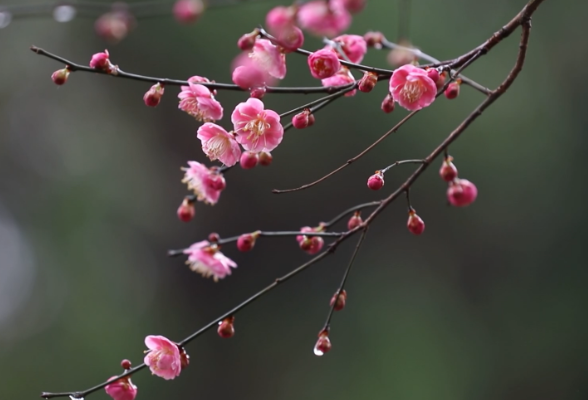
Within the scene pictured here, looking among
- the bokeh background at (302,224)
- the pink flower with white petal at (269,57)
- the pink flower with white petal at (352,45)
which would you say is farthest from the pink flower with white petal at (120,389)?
the bokeh background at (302,224)

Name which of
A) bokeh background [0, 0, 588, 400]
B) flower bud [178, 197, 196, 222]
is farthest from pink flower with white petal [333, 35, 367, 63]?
bokeh background [0, 0, 588, 400]

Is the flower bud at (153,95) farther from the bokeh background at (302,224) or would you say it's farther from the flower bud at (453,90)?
the bokeh background at (302,224)

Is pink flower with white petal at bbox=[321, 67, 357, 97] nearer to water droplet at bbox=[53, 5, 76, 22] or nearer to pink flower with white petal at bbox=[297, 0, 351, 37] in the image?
pink flower with white petal at bbox=[297, 0, 351, 37]

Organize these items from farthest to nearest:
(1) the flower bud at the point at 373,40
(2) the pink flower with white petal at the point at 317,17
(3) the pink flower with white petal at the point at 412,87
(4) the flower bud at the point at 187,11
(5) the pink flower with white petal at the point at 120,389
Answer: (4) the flower bud at the point at 187,11 < (1) the flower bud at the point at 373,40 < (5) the pink flower with white petal at the point at 120,389 < (3) the pink flower with white petal at the point at 412,87 < (2) the pink flower with white petal at the point at 317,17

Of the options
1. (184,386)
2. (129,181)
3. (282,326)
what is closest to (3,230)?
(129,181)

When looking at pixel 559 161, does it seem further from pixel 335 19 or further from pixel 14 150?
pixel 14 150
